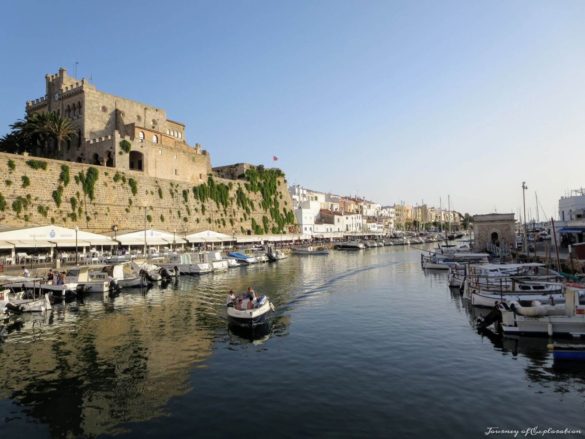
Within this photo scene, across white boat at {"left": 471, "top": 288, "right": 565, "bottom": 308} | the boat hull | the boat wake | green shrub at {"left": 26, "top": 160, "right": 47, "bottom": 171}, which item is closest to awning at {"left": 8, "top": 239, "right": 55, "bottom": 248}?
green shrub at {"left": 26, "top": 160, "right": 47, "bottom": 171}

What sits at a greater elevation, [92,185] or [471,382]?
[92,185]

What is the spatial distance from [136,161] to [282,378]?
155 feet

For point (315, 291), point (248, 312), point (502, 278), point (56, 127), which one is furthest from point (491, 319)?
point (56, 127)

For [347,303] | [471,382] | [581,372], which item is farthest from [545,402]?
[347,303]

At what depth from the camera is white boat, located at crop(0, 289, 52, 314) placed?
20.4 m

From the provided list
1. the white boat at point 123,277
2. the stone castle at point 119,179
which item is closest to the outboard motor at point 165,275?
the white boat at point 123,277

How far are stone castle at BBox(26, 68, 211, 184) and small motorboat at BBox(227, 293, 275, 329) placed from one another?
36748 millimetres

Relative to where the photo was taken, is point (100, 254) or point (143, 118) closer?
point (100, 254)

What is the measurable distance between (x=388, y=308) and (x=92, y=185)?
35.0 meters

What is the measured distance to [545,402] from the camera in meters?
10.3

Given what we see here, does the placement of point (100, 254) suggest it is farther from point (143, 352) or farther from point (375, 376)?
point (375, 376)

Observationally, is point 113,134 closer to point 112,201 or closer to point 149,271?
point 112,201

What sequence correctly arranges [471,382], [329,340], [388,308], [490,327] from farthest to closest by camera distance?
1. [388,308]
2. [490,327]
3. [329,340]
4. [471,382]

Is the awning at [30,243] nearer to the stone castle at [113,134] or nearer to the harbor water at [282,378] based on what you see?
the harbor water at [282,378]
